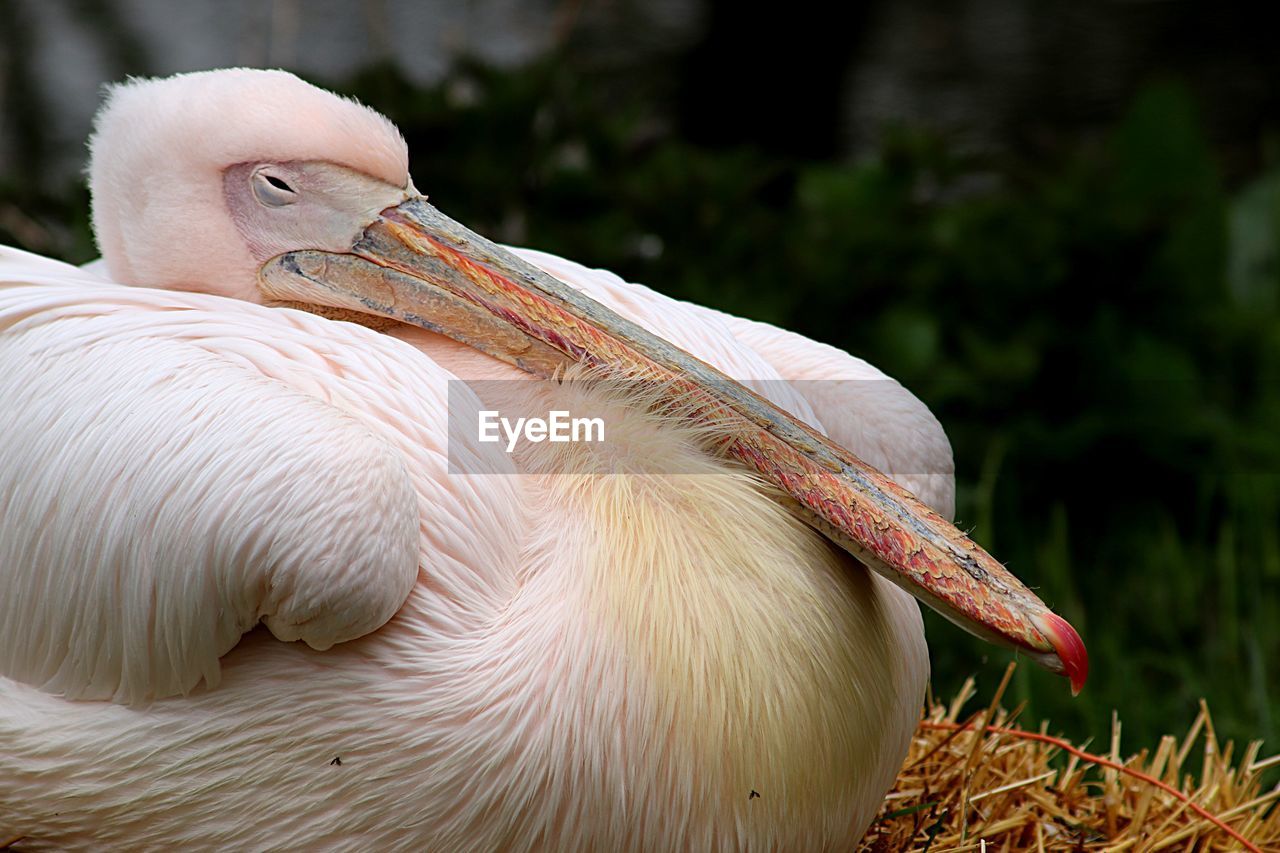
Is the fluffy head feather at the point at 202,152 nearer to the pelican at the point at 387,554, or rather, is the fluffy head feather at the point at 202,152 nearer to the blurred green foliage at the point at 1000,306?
the pelican at the point at 387,554

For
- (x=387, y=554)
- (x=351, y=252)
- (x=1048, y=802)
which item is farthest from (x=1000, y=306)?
(x=387, y=554)

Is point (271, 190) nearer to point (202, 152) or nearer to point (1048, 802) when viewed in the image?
point (202, 152)

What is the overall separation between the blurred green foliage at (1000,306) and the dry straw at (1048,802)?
1177 mm

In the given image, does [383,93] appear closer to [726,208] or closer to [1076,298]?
[726,208]

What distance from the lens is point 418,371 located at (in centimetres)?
169

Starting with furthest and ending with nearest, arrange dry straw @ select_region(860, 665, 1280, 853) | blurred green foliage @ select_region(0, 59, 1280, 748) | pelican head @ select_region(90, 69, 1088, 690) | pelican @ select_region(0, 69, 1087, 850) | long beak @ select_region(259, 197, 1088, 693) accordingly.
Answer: blurred green foliage @ select_region(0, 59, 1280, 748) → dry straw @ select_region(860, 665, 1280, 853) → pelican head @ select_region(90, 69, 1088, 690) → long beak @ select_region(259, 197, 1088, 693) → pelican @ select_region(0, 69, 1087, 850)

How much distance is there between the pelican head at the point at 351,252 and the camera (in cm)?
173

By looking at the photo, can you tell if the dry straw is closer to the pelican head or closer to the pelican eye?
the pelican head

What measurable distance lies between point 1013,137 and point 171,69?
3665 millimetres

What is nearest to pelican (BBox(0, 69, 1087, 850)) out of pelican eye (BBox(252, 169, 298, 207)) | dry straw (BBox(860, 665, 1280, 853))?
pelican eye (BBox(252, 169, 298, 207))

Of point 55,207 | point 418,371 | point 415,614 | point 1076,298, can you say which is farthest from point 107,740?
point 1076,298

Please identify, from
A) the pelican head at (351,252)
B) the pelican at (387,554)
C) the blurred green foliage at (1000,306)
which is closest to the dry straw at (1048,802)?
the pelican at (387,554)

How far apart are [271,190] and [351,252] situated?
128mm

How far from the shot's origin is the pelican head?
173 cm
